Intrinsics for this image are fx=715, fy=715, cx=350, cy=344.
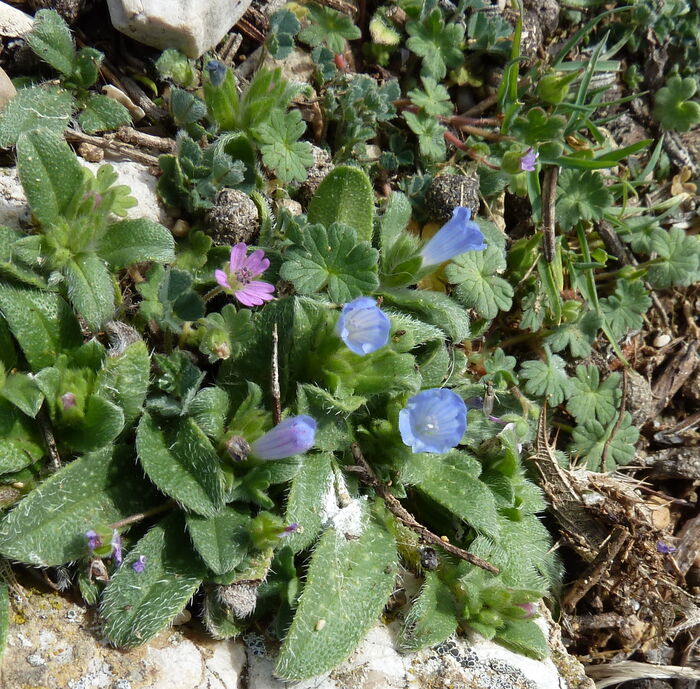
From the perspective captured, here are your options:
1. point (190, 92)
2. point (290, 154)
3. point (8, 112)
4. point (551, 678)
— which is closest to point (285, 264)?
point (290, 154)

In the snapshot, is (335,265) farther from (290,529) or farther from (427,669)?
(427,669)

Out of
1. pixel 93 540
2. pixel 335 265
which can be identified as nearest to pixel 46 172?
pixel 335 265

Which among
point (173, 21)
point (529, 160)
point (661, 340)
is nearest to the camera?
point (173, 21)

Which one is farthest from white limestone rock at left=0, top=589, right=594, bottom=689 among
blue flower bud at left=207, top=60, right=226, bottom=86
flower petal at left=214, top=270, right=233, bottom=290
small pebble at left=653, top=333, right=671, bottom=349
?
blue flower bud at left=207, top=60, right=226, bottom=86

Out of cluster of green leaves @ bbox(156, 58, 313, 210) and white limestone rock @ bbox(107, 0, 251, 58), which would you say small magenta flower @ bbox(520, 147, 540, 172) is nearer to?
cluster of green leaves @ bbox(156, 58, 313, 210)

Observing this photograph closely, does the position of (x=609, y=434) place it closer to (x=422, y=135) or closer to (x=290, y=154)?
(x=422, y=135)
